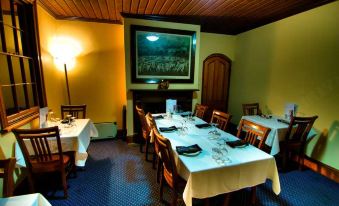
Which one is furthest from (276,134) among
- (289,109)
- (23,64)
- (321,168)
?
(23,64)

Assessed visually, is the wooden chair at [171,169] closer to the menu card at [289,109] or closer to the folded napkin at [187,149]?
the folded napkin at [187,149]

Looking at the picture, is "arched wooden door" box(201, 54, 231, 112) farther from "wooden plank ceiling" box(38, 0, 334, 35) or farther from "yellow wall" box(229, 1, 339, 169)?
"wooden plank ceiling" box(38, 0, 334, 35)

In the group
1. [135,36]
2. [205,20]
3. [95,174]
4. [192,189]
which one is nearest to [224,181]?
[192,189]

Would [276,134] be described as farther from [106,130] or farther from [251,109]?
[106,130]

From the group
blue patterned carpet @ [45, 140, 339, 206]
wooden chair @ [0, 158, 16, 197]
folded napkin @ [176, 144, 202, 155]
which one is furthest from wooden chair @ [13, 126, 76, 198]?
folded napkin @ [176, 144, 202, 155]

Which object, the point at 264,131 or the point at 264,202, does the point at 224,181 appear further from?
the point at 264,202

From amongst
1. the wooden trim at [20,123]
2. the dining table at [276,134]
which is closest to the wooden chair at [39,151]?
the wooden trim at [20,123]

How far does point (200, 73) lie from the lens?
473 centimetres

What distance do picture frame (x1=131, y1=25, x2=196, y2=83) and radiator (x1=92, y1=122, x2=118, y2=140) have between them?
48.3 inches

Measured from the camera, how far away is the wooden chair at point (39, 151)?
6.02 feet

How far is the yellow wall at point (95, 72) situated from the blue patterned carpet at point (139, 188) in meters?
1.37

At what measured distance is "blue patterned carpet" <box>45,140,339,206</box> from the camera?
6.98 feet

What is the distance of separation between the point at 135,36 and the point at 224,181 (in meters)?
3.12

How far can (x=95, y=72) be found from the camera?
3918 mm
